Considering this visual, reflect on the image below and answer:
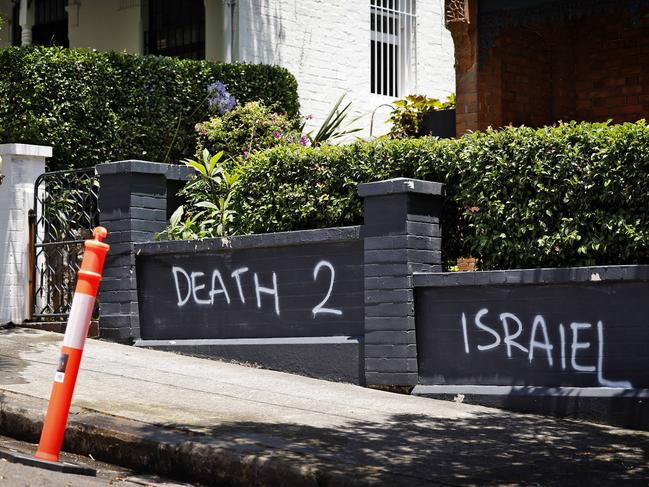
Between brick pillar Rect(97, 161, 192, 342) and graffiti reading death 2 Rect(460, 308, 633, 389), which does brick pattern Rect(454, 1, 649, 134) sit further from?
graffiti reading death 2 Rect(460, 308, 633, 389)

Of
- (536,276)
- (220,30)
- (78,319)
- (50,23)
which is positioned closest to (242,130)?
(220,30)

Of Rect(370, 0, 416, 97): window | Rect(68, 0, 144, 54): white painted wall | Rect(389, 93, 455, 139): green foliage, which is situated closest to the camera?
Rect(389, 93, 455, 139): green foliage

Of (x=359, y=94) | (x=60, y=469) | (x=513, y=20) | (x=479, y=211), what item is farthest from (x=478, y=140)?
(x=359, y=94)

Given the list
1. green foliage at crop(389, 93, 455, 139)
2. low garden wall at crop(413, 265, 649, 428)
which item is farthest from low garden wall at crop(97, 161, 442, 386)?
green foliage at crop(389, 93, 455, 139)

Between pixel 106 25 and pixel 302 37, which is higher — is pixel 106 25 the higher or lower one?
the higher one

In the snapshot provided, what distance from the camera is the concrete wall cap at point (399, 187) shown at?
863 centimetres

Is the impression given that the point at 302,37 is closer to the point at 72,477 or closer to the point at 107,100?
the point at 107,100

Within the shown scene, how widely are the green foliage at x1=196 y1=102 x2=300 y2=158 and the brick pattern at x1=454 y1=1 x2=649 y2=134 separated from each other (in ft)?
9.06

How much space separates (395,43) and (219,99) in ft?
14.4

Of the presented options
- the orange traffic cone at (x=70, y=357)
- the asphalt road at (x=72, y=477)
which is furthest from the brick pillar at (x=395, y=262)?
the orange traffic cone at (x=70, y=357)

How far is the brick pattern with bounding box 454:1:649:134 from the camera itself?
12016mm

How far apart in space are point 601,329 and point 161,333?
4334 millimetres

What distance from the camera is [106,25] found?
57.4 feet

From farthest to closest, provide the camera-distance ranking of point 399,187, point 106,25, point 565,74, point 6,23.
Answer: point 6,23 < point 106,25 < point 565,74 < point 399,187
